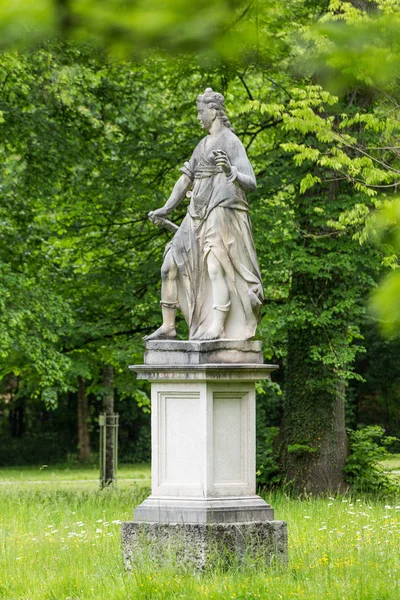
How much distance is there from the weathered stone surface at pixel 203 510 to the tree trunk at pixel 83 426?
1085 inches

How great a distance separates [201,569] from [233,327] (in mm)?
2025

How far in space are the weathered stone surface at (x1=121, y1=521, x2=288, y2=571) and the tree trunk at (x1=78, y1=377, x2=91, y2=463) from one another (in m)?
27.7

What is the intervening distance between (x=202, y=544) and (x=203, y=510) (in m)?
0.29

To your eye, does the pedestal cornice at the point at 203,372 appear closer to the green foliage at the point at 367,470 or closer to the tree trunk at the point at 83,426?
the green foliage at the point at 367,470

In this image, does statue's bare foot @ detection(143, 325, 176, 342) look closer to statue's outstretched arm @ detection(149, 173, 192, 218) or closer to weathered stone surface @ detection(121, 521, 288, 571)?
statue's outstretched arm @ detection(149, 173, 192, 218)

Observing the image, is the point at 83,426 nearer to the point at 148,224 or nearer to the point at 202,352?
the point at 148,224

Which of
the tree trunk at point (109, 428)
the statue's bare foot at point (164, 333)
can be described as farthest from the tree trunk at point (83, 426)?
the statue's bare foot at point (164, 333)

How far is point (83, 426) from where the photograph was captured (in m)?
37.2

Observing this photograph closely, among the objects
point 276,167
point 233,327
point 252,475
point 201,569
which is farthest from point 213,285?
point 276,167

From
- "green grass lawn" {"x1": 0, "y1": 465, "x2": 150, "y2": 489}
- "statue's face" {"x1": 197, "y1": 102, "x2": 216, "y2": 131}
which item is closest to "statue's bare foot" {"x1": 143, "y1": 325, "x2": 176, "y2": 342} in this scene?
"statue's face" {"x1": 197, "y1": 102, "x2": 216, "y2": 131}

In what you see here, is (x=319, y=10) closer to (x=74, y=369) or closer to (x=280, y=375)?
(x=74, y=369)

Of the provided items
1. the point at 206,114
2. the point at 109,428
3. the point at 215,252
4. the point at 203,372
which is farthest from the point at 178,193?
the point at 109,428

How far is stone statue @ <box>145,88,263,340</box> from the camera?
926cm

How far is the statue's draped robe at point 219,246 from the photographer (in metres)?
9.29
